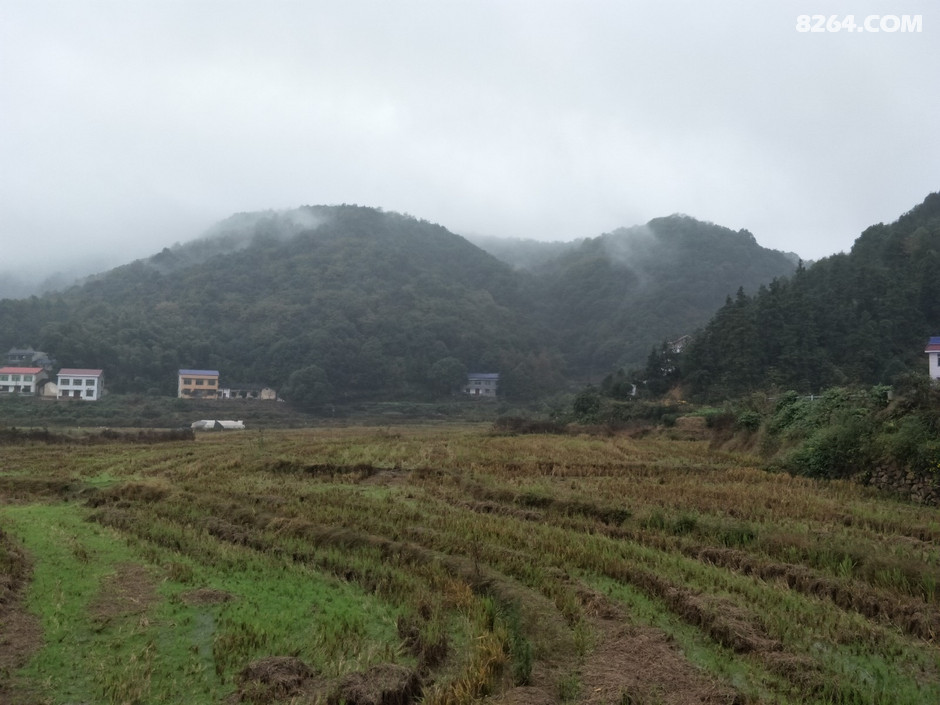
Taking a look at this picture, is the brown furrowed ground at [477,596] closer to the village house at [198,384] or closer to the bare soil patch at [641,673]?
Result: the bare soil patch at [641,673]

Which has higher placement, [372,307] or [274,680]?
[372,307]

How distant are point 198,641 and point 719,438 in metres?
27.6

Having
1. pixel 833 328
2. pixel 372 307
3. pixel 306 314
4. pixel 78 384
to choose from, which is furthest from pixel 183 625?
pixel 372 307

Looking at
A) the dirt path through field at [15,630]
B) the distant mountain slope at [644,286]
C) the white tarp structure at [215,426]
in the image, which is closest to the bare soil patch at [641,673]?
the dirt path through field at [15,630]

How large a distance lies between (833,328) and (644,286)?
5722 centimetres

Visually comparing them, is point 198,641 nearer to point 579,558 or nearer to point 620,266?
point 579,558

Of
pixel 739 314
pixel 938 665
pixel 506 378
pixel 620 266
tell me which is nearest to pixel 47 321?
pixel 506 378

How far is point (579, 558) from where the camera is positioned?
30.8 feet

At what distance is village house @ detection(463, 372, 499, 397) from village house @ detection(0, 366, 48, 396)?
4909 cm

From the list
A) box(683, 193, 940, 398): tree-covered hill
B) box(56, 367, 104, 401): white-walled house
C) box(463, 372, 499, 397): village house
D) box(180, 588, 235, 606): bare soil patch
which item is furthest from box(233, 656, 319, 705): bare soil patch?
box(463, 372, 499, 397): village house

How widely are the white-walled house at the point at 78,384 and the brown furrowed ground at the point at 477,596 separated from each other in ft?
187

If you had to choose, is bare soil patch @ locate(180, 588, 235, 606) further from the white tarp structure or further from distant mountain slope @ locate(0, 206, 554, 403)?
distant mountain slope @ locate(0, 206, 554, 403)

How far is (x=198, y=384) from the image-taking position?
7338cm

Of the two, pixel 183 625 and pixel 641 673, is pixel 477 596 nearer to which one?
pixel 641 673
